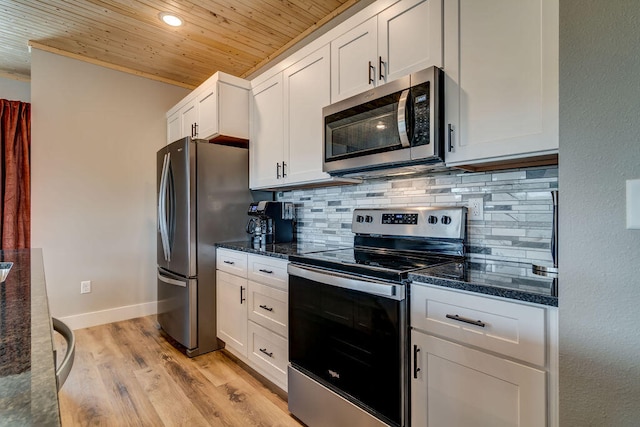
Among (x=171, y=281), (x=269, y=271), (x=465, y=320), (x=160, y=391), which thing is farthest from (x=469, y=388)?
(x=171, y=281)

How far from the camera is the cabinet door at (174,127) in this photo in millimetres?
3329

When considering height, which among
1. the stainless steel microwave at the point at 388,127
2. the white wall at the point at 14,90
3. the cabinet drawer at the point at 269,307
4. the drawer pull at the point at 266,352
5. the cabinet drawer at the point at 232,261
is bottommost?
the drawer pull at the point at 266,352

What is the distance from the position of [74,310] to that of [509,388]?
12.0 feet

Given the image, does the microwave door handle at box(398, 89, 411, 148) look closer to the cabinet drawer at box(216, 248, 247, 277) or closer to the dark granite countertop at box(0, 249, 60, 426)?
the cabinet drawer at box(216, 248, 247, 277)

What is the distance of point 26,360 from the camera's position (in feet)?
1.66

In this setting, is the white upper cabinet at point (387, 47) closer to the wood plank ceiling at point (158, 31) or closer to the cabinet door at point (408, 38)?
the cabinet door at point (408, 38)

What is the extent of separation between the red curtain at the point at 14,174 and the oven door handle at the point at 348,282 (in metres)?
3.12

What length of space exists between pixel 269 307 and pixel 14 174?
10.0ft

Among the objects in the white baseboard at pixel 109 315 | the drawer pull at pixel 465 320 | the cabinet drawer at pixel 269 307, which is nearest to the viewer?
the drawer pull at pixel 465 320

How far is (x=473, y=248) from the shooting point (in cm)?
167

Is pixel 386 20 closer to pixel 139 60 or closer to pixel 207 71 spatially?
→ pixel 207 71

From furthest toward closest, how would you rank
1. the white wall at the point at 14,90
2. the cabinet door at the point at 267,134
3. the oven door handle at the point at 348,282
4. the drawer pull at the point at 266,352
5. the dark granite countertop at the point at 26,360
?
the white wall at the point at 14,90 → the cabinet door at the point at 267,134 → the drawer pull at the point at 266,352 → the oven door handle at the point at 348,282 → the dark granite countertop at the point at 26,360

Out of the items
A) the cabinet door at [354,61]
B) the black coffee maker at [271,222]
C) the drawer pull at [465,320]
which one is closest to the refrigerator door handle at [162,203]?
the black coffee maker at [271,222]

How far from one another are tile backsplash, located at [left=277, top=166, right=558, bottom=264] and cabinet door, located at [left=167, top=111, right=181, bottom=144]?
215 centimetres
